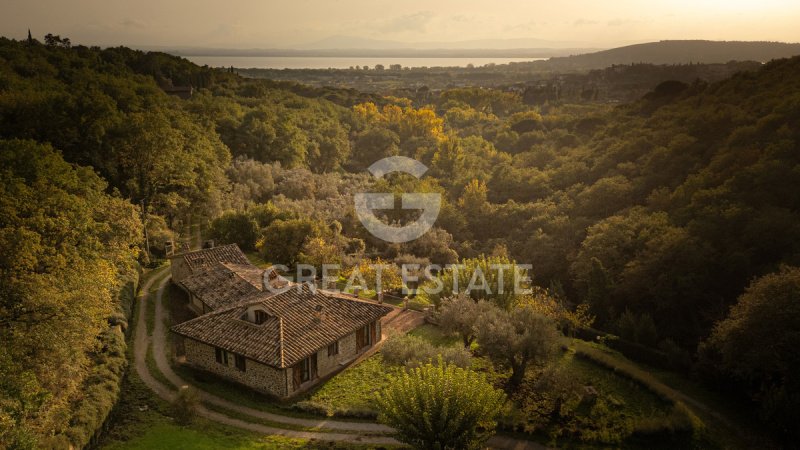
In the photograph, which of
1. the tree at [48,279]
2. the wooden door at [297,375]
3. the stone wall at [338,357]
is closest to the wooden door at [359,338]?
the stone wall at [338,357]

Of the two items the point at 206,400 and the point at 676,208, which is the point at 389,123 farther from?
the point at 206,400

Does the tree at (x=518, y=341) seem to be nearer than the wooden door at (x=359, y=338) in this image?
Yes

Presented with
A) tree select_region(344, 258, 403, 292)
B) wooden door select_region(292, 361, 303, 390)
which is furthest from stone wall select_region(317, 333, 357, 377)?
tree select_region(344, 258, 403, 292)

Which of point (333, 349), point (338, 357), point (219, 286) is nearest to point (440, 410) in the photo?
point (333, 349)

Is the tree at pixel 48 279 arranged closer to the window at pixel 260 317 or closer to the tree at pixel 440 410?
the window at pixel 260 317

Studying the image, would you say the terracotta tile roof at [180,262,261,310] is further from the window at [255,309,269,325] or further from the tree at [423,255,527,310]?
the tree at [423,255,527,310]

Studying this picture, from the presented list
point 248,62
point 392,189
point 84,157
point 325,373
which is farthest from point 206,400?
point 248,62
